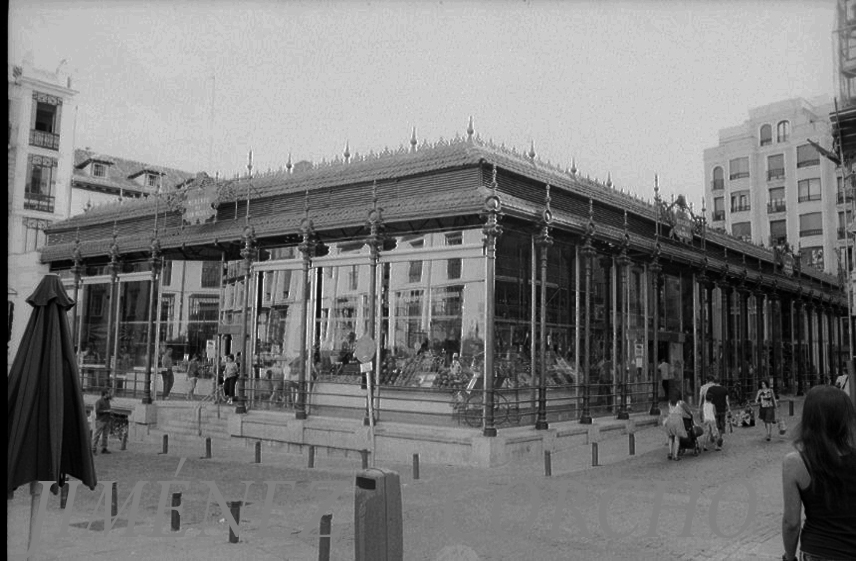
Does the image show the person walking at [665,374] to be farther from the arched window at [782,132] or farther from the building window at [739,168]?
the building window at [739,168]

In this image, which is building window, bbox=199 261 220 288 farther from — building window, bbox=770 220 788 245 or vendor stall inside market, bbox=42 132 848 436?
building window, bbox=770 220 788 245

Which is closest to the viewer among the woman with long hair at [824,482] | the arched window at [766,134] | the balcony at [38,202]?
the woman with long hair at [824,482]

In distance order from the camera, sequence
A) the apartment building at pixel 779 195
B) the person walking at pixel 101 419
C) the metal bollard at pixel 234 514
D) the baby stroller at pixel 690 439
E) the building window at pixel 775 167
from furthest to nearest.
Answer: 1. the building window at pixel 775 167
2. the apartment building at pixel 779 195
3. the person walking at pixel 101 419
4. the baby stroller at pixel 690 439
5. the metal bollard at pixel 234 514

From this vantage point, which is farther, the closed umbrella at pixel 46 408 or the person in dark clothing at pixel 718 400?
the person in dark clothing at pixel 718 400

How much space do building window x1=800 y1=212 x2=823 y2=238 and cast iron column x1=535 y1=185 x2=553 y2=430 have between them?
41648 millimetres

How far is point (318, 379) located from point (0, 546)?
13.3m

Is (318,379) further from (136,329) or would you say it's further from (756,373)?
(756,373)

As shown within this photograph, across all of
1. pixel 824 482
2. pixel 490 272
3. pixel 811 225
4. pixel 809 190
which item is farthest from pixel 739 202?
pixel 824 482

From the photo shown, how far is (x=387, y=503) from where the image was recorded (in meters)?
6.26

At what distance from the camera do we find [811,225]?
5216 centimetres

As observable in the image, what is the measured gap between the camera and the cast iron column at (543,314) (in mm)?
16502

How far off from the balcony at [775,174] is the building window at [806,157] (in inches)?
54.2

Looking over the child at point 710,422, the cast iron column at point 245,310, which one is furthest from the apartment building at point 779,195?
the cast iron column at point 245,310

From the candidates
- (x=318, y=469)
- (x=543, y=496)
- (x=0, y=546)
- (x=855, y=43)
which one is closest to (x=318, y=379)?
(x=318, y=469)
